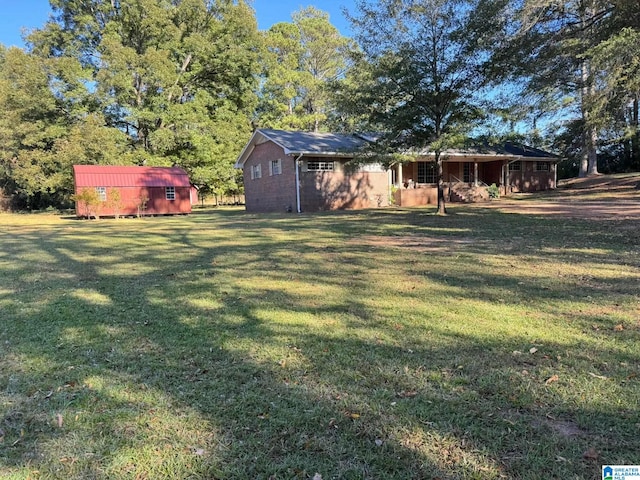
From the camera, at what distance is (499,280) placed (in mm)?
6117

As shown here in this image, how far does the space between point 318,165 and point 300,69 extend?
26.0m

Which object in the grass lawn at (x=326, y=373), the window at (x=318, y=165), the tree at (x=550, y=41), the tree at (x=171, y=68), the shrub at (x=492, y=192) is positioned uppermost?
the tree at (x=171, y=68)

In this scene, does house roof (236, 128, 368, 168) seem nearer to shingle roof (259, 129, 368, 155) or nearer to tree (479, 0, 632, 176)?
shingle roof (259, 129, 368, 155)

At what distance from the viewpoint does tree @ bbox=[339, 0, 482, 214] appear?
47.1ft

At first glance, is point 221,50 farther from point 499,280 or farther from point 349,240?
point 499,280

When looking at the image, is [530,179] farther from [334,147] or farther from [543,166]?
[334,147]

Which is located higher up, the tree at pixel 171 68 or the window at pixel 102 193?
the tree at pixel 171 68

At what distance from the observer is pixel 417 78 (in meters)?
14.4

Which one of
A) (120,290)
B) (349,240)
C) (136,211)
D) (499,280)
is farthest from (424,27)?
(136,211)

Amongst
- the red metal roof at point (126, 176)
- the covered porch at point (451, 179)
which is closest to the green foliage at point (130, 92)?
the red metal roof at point (126, 176)

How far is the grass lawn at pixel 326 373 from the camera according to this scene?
2367 millimetres

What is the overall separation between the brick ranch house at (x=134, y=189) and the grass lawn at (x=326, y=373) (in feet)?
69.6

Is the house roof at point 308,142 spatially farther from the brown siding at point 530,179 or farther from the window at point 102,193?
the brown siding at point 530,179

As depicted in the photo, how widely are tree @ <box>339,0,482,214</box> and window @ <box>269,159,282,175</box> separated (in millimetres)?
8540
